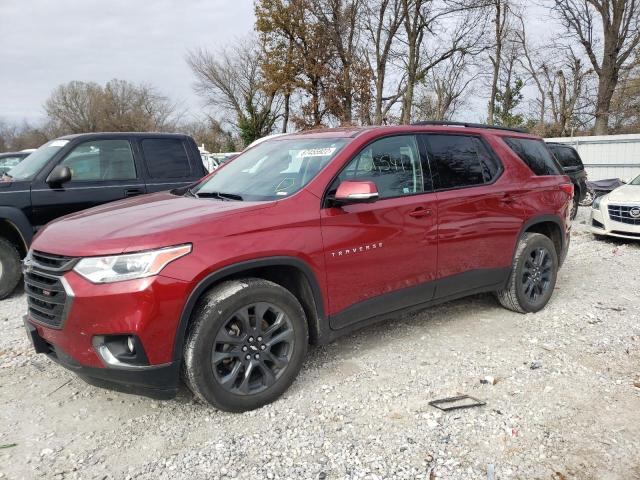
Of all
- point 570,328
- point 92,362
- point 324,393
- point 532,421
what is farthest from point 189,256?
point 570,328

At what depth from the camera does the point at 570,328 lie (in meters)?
4.27

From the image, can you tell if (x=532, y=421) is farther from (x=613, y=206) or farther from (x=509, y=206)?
(x=613, y=206)

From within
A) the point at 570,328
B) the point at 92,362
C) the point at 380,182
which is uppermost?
the point at 380,182

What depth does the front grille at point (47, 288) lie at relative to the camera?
259 centimetres

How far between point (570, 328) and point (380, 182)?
2.32m

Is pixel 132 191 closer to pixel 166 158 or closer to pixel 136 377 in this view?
pixel 166 158

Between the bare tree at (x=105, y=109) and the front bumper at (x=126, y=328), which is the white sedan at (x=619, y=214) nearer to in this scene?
the front bumper at (x=126, y=328)

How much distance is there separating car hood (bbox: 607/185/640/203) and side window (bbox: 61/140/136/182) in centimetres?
787

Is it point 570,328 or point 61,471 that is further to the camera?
point 570,328

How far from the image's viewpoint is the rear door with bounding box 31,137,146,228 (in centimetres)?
541

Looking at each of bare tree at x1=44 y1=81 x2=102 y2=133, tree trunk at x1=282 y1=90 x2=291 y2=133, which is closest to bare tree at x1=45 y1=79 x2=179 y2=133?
bare tree at x1=44 y1=81 x2=102 y2=133

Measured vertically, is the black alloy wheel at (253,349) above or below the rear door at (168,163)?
below

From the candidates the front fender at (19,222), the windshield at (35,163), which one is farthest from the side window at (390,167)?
the windshield at (35,163)

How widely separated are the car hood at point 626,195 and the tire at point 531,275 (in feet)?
14.5
